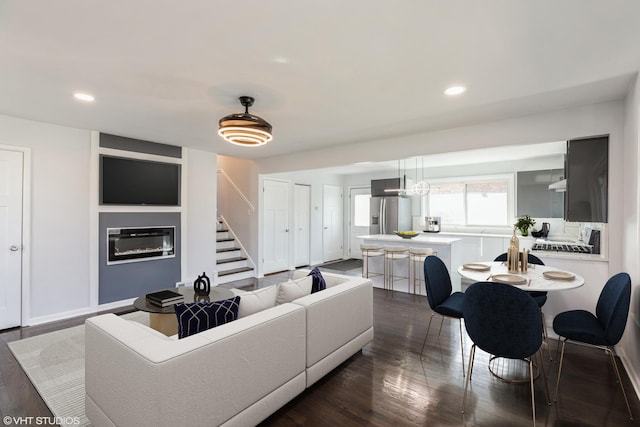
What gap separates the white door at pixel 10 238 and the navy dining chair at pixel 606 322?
5.63 metres

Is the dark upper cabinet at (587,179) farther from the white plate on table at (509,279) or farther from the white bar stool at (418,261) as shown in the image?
the white bar stool at (418,261)

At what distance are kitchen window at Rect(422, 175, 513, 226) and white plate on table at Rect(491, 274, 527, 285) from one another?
4376mm

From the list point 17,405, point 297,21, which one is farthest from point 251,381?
point 297,21

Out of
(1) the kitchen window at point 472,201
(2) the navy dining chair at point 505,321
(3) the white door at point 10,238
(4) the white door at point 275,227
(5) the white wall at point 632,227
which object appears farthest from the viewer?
(4) the white door at point 275,227

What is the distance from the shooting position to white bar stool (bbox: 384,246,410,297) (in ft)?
17.5

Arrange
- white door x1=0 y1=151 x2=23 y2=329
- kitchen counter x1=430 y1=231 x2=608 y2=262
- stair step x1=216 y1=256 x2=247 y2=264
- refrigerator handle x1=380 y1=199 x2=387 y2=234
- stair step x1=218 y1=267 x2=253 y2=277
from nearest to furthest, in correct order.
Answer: kitchen counter x1=430 y1=231 x2=608 y2=262, white door x1=0 y1=151 x2=23 y2=329, stair step x1=218 y1=267 x2=253 y2=277, stair step x1=216 y1=256 x2=247 y2=264, refrigerator handle x1=380 y1=199 x2=387 y2=234

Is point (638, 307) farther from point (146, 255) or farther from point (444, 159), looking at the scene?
point (146, 255)

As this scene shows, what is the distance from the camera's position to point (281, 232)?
280 inches

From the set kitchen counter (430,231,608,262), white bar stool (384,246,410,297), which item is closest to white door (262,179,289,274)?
white bar stool (384,246,410,297)

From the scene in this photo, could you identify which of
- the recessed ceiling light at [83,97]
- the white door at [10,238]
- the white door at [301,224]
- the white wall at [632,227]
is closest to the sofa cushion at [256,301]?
the recessed ceiling light at [83,97]

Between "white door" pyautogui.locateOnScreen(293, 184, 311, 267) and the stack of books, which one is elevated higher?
"white door" pyautogui.locateOnScreen(293, 184, 311, 267)

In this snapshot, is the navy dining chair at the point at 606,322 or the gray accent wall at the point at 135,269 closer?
the navy dining chair at the point at 606,322

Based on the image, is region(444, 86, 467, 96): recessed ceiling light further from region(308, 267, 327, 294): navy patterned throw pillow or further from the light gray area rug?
the light gray area rug

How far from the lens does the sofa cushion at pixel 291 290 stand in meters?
2.50
